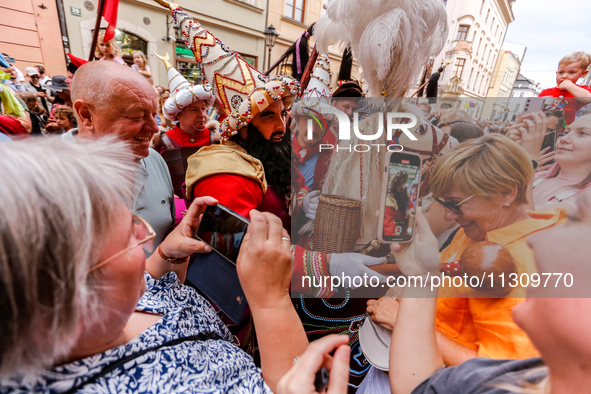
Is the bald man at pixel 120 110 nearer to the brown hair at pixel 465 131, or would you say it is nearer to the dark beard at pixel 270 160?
the dark beard at pixel 270 160

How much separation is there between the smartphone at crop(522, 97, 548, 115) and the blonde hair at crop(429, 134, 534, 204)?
81 millimetres

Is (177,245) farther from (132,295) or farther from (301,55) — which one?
(301,55)

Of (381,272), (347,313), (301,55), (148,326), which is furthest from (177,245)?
(301,55)

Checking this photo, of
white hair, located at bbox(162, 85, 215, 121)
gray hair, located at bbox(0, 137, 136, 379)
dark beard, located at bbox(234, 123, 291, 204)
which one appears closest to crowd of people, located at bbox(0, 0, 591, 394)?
gray hair, located at bbox(0, 137, 136, 379)

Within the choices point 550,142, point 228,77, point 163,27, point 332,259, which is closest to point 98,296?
point 332,259

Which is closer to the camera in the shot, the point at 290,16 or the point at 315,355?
the point at 315,355

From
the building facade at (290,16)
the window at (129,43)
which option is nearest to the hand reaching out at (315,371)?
the window at (129,43)

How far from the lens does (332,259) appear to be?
838mm

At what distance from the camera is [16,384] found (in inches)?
17.4

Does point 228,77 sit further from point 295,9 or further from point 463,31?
point 295,9

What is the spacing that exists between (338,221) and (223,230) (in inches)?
15.5

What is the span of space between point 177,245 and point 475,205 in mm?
956

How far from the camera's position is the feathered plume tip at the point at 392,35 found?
3.07ft

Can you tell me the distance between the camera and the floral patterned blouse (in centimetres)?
49
